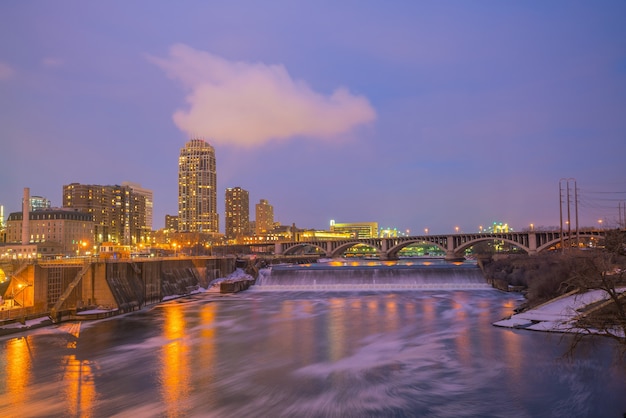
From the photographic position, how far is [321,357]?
84.4 ft

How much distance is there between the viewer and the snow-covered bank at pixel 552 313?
2956 centimetres

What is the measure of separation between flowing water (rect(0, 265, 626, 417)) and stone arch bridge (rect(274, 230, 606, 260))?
36.8 m

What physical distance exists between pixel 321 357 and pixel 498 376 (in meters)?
8.74

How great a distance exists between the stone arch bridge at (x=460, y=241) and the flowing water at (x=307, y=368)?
1449 inches

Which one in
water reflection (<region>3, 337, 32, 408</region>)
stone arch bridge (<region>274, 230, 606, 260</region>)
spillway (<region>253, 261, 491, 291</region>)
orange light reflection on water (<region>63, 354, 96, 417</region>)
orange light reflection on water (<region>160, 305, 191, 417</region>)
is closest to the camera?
orange light reflection on water (<region>63, 354, 96, 417</region>)

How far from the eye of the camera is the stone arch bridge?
88562mm

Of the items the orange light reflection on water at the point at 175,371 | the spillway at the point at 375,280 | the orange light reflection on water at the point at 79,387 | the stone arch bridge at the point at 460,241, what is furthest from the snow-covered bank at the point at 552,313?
the stone arch bridge at the point at 460,241

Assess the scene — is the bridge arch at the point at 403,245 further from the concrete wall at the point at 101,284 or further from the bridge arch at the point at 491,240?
the concrete wall at the point at 101,284

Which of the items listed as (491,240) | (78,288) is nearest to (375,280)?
(78,288)

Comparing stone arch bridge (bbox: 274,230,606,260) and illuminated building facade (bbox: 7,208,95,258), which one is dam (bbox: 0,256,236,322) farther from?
illuminated building facade (bbox: 7,208,95,258)

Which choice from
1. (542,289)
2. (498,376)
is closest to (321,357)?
(498,376)

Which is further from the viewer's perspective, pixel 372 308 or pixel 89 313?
pixel 372 308

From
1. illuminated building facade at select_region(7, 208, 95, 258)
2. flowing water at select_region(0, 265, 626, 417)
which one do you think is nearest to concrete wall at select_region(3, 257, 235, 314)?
flowing water at select_region(0, 265, 626, 417)

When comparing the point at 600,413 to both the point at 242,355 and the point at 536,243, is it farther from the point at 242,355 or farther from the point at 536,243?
the point at 536,243
